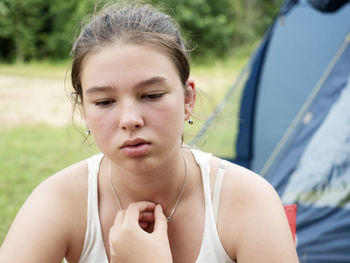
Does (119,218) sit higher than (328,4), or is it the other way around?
(328,4)

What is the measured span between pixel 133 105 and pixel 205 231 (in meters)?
0.44

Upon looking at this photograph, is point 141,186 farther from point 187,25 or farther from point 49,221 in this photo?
point 187,25

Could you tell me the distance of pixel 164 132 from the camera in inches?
45.1

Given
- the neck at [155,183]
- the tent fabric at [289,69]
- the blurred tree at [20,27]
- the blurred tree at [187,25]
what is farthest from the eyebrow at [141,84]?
the blurred tree at [20,27]

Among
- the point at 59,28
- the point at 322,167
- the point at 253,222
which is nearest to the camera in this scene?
the point at 253,222

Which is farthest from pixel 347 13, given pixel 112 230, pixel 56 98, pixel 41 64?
pixel 41 64

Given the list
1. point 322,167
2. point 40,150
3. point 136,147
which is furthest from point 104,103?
point 40,150

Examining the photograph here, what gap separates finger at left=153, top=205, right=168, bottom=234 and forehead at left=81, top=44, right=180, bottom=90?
0.40m

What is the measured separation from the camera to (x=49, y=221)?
1250 millimetres

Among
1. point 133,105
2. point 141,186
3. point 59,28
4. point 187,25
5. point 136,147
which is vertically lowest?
point 59,28

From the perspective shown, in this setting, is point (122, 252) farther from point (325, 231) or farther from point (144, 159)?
point (325, 231)

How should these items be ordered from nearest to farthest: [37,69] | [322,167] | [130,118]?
[130,118]
[322,167]
[37,69]

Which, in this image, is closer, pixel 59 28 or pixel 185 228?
pixel 185 228

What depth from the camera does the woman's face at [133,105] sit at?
1133 millimetres
